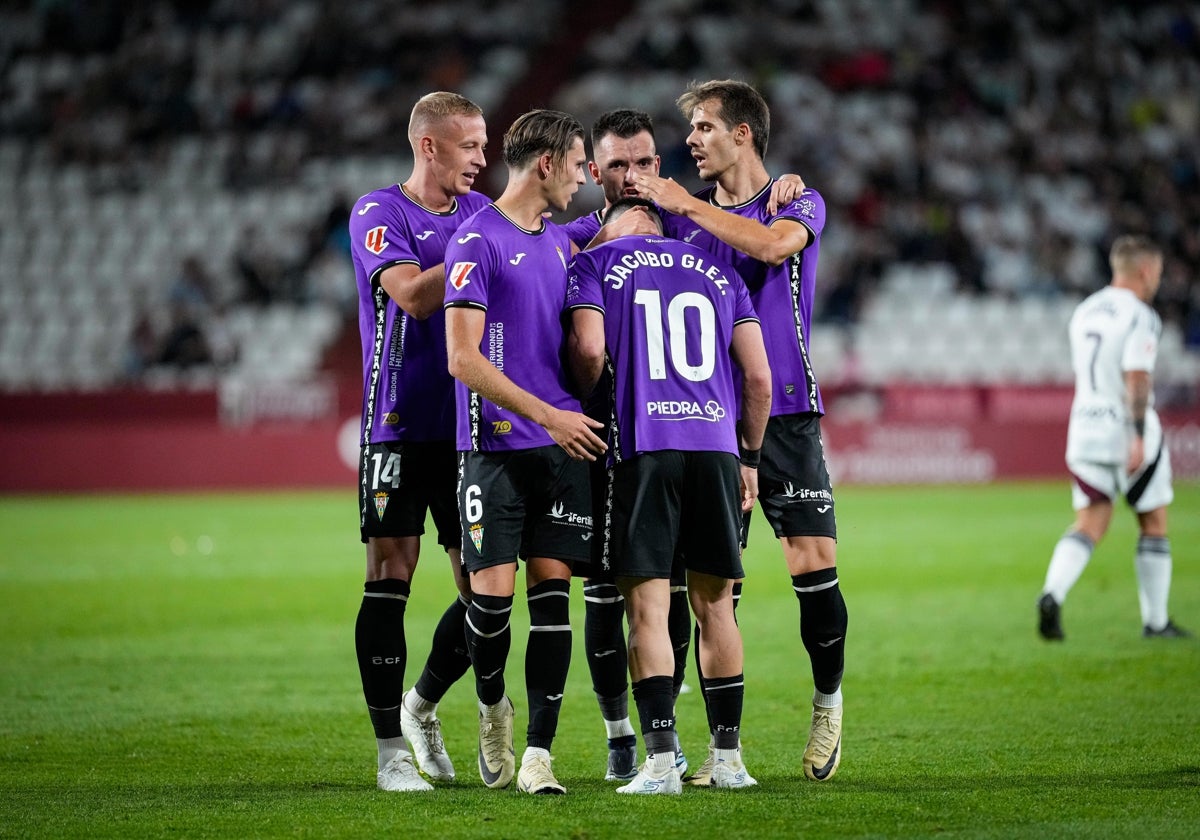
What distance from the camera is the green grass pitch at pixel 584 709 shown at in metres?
5.08

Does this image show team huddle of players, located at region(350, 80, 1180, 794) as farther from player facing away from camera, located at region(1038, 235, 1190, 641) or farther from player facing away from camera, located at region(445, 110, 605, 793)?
player facing away from camera, located at region(1038, 235, 1190, 641)

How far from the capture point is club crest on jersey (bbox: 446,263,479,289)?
5.39 meters

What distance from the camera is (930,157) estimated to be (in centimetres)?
2623

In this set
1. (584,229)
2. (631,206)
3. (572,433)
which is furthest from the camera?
(584,229)

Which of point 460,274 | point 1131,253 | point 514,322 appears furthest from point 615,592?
point 1131,253

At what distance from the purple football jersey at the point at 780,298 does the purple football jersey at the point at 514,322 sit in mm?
807

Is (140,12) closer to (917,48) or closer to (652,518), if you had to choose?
(917,48)

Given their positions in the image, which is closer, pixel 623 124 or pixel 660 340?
pixel 660 340

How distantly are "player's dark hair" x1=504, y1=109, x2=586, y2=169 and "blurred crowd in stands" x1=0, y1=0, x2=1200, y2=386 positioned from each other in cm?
1896

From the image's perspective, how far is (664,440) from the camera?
18.1ft

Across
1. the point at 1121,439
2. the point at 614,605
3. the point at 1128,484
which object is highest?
the point at 1121,439

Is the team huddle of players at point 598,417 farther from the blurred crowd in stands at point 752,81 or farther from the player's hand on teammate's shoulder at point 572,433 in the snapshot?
the blurred crowd in stands at point 752,81

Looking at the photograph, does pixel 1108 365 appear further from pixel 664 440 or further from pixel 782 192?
pixel 664 440

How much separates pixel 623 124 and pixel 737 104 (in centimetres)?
48
